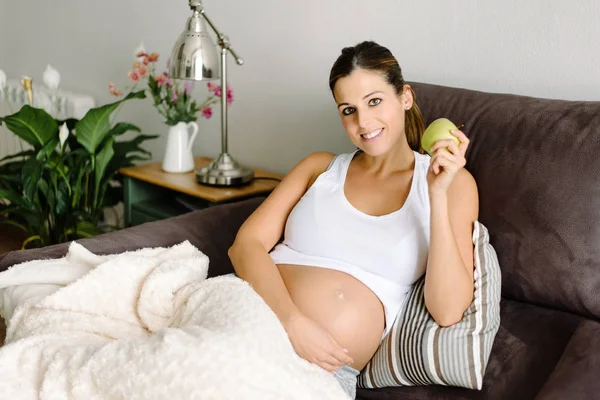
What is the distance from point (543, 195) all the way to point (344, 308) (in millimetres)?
479

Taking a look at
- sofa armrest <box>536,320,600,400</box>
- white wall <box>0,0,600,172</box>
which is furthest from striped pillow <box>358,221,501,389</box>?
white wall <box>0,0,600,172</box>

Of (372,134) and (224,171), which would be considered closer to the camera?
(372,134)

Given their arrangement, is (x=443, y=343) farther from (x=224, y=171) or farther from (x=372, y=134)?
(x=224, y=171)

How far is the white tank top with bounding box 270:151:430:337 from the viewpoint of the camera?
49.3 inches

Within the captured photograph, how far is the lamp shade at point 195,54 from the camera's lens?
1.91 m

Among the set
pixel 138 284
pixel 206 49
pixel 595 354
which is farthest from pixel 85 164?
pixel 595 354

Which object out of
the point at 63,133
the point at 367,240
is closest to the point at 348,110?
the point at 367,240

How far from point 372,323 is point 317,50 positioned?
1166 mm

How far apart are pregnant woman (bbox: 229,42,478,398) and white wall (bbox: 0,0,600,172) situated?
413 millimetres

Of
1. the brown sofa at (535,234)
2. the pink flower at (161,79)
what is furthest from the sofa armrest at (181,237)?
the pink flower at (161,79)

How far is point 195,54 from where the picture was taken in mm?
1910

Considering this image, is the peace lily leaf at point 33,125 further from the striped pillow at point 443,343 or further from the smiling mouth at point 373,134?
the striped pillow at point 443,343

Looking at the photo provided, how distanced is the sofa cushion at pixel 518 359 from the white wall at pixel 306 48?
0.63 m

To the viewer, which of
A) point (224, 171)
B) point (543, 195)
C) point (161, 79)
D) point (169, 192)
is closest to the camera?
point (543, 195)
